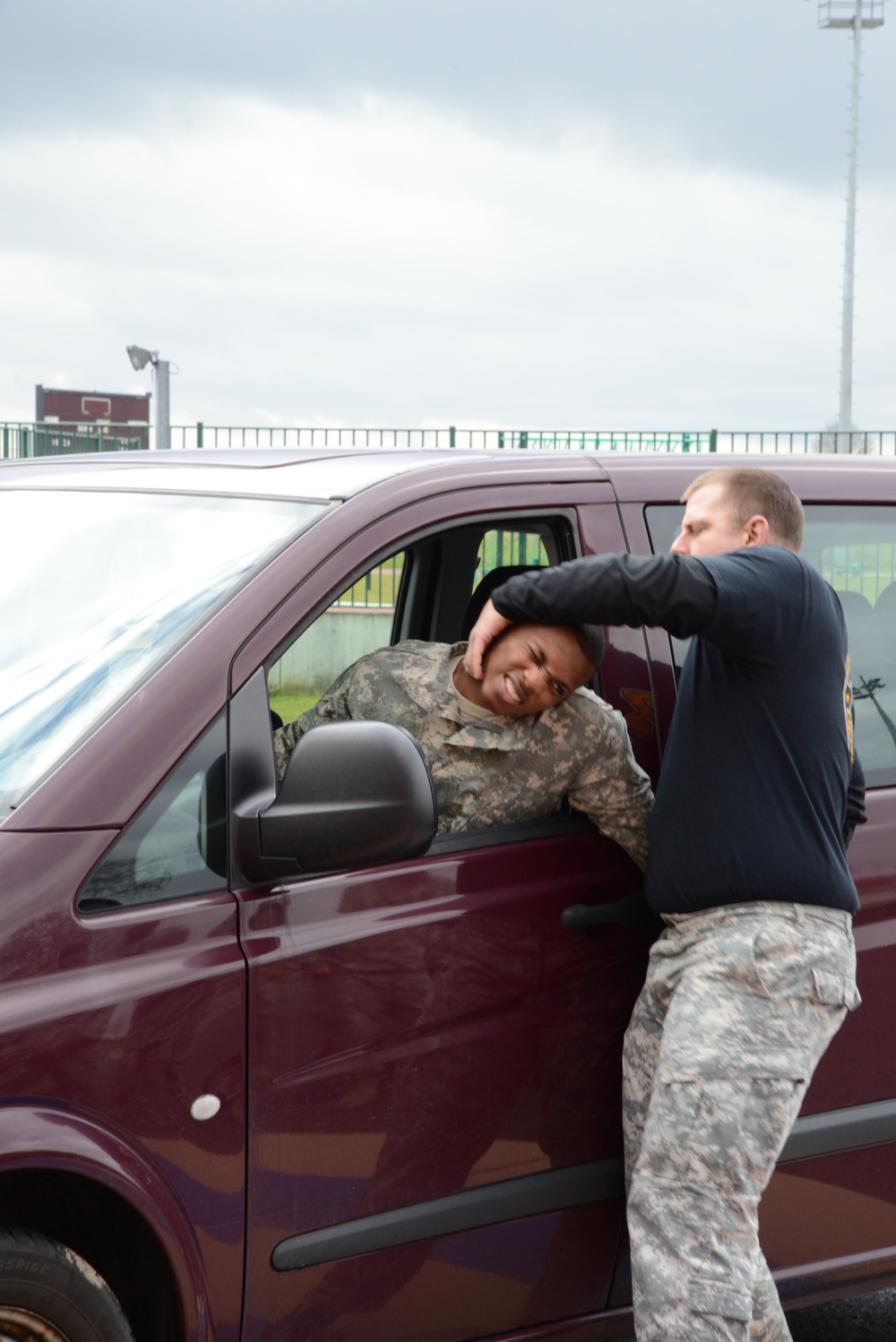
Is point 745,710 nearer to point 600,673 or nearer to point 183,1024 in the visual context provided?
point 600,673

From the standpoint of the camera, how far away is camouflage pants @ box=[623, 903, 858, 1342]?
7.39ft

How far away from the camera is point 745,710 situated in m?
2.33

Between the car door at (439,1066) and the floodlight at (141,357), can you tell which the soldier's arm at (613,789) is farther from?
the floodlight at (141,357)

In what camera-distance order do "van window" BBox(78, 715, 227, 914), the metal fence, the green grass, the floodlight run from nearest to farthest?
"van window" BBox(78, 715, 227, 914) → the green grass → the floodlight → the metal fence

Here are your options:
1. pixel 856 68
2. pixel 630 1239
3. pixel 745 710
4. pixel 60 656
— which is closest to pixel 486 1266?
pixel 630 1239

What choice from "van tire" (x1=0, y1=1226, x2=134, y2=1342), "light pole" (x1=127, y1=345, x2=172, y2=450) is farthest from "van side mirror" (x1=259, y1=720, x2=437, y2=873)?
"light pole" (x1=127, y1=345, x2=172, y2=450)

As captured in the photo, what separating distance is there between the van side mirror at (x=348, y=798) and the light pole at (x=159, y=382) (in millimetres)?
11295

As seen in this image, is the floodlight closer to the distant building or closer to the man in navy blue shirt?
the distant building

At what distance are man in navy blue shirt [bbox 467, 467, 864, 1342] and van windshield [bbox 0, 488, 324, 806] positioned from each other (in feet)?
1.51

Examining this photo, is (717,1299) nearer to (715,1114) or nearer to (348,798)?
(715,1114)

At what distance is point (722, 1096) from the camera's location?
226cm

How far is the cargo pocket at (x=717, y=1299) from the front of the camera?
2240mm

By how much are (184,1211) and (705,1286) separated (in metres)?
0.84

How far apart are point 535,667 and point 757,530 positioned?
1.49 ft
